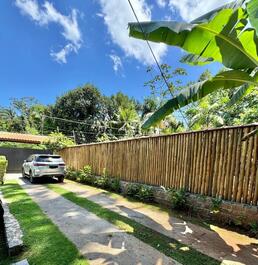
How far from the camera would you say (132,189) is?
355 inches

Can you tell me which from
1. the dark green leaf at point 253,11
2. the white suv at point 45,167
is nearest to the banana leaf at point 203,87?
the dark green leaf at point 253,11

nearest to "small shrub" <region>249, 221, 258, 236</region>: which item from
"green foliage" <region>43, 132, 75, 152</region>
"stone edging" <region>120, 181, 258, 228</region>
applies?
"stone edging" <region>120, 181, 258, 228</region>

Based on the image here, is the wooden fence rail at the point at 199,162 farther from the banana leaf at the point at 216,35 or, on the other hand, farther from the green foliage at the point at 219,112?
the green foliage at the point at 219,112

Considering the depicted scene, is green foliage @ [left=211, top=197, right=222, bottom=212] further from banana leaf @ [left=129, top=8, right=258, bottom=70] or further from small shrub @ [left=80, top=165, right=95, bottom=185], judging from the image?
small shrub @ [left=80, top=165, right=95, bottom=185]

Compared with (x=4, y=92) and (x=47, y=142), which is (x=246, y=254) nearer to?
(x=47, y=142)

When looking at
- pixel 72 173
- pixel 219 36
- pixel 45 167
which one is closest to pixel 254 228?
pixel 219 36

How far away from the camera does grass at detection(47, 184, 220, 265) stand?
148 inches

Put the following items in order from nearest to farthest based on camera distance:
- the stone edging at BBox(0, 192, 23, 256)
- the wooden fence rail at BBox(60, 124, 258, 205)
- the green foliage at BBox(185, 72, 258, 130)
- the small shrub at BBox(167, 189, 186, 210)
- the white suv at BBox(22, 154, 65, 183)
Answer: the stone edging at BBox(0, 192, 23, 256), the wooden fence rail at BBox(60, 124, 258, 205), the small shrub at BBox(167, 189, 186, 210), the green foliage at BBox(185, 72, 258, 130), the white suv at BBox(22, 154, 65, 183)

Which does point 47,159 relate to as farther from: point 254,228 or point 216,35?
point 216,35

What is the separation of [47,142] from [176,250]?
682 inches

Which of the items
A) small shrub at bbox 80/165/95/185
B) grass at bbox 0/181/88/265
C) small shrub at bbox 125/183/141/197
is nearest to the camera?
grass at bbox 0/181/88/265

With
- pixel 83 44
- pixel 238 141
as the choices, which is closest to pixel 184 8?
pixel 238 141

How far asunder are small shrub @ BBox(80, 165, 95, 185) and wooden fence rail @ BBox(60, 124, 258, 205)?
234 centimetres

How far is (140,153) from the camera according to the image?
9.46m
